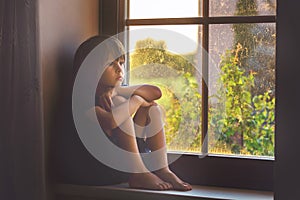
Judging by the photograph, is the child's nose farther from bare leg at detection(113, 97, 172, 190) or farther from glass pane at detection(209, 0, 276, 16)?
glass pane at detection(209, 0, 276, 16)

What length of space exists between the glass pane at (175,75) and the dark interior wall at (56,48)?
0.20m

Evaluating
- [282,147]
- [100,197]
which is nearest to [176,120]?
[100,197]

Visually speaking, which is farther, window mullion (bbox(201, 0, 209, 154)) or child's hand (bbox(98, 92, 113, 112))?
window mullion (bbox(201, 0, 209, 154))

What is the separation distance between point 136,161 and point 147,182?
66mm

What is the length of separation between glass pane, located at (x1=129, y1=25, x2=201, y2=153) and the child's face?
17 centimetres

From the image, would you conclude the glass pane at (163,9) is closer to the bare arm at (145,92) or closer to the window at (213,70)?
the window at (213,70)

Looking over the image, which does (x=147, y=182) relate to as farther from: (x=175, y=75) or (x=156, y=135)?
(x=175, y=75)

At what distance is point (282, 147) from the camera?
38.7 inches

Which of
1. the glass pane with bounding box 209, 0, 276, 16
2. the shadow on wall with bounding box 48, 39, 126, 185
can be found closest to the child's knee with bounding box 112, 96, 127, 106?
the shadow on wall with bounding box 48, 39, 126, 185

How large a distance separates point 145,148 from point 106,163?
12cm

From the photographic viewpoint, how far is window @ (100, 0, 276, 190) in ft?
4.33

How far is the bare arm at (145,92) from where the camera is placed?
1278mm

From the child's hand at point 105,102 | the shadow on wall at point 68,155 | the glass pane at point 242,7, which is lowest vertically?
the shadow on wall at point 68,155

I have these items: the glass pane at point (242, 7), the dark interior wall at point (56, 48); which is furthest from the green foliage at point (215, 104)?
the dark interior wall at point (56, 48)
